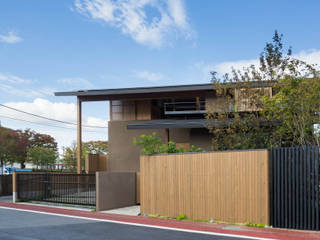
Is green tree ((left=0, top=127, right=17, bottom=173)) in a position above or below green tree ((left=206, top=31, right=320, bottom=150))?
below

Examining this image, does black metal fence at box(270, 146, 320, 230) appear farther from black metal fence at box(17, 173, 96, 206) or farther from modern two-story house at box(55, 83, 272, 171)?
modern two-story house at box(55, 83, 272, 171)

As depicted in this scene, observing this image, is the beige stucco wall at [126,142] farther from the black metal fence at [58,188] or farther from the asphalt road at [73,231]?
the asphalt road at [73,231]

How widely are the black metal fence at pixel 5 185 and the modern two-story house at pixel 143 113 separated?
471 centimetres

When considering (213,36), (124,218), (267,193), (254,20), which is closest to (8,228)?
(124,218)

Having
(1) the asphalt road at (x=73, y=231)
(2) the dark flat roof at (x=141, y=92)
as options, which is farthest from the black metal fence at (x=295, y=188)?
(2) the dark flat roof at (x=141, y=92)

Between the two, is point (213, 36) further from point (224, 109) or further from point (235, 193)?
point (235, 193)

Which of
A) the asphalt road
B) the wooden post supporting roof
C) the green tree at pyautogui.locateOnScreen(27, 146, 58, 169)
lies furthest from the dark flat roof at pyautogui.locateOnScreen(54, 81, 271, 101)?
the green tree at pyautogui.locateOnScreen(27, 146, 58, 169)

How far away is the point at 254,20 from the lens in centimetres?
1577

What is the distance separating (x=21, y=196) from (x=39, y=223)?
22.7 feet

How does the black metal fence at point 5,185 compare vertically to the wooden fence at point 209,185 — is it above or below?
below

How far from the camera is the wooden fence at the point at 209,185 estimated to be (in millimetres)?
10273

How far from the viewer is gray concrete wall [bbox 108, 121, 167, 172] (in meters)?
23.6

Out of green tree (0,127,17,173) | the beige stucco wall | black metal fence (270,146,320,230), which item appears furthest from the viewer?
green tree (0,127,17,173)

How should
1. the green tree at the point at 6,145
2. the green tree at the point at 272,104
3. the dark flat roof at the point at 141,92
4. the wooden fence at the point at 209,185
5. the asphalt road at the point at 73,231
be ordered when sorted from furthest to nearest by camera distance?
the green tree at the point at 6,145 < the dark flat roof at the point at 141,92 < the green tree at the point at 272,104 < the wooden fence at the point at 209,185 < the asphalt road at the point at 73,231
